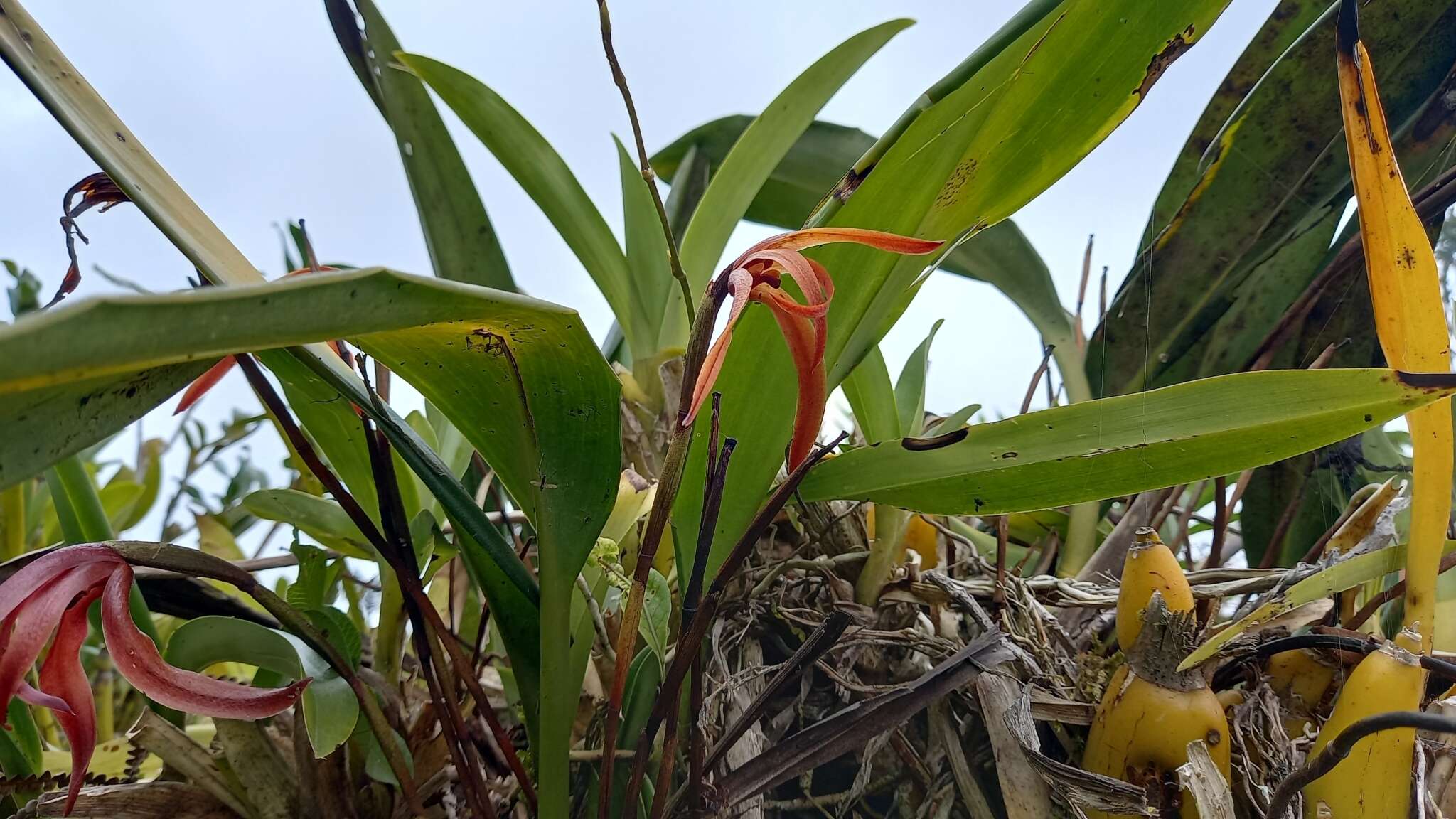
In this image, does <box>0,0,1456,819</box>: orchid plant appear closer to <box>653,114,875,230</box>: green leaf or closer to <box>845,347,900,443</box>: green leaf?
<box>845,347,900,443</box>: green leaf

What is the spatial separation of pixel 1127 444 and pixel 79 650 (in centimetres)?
40

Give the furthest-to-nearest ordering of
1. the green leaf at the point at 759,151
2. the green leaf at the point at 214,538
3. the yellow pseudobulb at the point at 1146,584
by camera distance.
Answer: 1. the green leaf at the point at 214,538
2. the green leaf at the point at 759,151
3. the yellow pseudobulb at the point at 1146,584

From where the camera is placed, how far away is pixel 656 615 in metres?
0.38

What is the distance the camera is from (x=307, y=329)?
200 millimetres

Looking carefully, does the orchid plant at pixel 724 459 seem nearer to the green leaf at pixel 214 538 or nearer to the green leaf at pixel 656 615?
the green leaf at pixel 656 615

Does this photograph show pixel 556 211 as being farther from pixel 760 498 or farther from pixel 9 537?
pixel 9 537

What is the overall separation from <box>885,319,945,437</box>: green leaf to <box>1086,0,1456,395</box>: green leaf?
12 cm

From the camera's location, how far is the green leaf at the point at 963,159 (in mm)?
351

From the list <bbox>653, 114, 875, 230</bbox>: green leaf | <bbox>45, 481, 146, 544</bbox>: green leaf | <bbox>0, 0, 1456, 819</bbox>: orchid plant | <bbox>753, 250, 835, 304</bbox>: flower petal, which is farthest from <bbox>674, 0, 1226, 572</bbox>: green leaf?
<bbox>45, 481, 146, 544</bbox>: green leaf

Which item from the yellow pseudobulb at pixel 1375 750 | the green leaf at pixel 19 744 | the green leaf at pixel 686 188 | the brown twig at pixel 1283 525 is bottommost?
the green leaf at pixel 19 744

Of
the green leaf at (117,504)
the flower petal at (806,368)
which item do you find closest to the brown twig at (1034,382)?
the flower petal at (806,368)

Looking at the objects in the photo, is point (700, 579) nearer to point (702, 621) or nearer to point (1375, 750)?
point (702, 621)

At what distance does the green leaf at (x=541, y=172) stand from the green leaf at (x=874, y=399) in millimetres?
209

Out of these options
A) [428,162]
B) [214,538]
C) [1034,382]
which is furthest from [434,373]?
[214,538]
